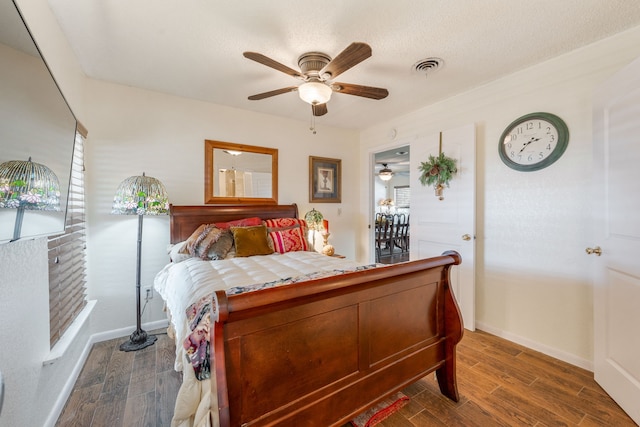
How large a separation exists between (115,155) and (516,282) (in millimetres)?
4105

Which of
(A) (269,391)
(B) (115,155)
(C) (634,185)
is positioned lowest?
(A) (269,391)

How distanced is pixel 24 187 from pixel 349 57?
5.62 feet

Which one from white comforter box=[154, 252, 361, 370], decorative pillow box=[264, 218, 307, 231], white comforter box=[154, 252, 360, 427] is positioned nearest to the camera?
white comforter box=[154, 252, 360, 427]

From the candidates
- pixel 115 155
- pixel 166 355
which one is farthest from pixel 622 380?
pixel 115 155

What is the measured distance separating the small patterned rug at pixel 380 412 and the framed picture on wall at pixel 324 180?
2.68 m

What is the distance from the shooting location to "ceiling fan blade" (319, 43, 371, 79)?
1594 mm

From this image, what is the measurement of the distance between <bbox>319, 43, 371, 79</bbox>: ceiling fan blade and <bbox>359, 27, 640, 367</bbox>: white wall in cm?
122

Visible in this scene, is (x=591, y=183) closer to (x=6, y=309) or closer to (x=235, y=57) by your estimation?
(x=235, y=57)

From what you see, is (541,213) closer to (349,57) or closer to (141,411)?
(349,57)

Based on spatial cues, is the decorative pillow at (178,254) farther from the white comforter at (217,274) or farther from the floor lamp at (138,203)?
the floor lamp at (138,203)

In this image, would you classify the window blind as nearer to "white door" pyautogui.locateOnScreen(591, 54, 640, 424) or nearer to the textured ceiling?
the textured ceiling

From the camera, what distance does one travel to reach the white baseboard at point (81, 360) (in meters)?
1.59

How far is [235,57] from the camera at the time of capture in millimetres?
2232

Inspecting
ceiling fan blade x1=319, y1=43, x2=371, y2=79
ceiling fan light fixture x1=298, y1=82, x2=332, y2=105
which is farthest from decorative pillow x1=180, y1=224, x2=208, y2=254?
ceiling fan blade x1=319, y1=43, x2=371, y2=79
